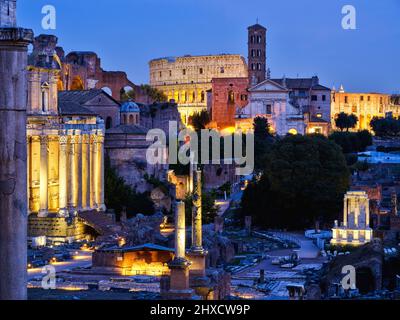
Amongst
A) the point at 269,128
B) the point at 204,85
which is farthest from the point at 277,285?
the point at 204,85

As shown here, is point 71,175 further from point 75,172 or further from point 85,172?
point 85,172

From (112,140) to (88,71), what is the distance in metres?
25.9

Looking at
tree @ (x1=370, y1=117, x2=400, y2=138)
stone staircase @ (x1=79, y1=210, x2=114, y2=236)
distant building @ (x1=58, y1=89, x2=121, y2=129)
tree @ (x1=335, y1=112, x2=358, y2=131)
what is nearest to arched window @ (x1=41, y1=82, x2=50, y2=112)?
stone staircase @ (x1=79, y1=210, x2=114, y2=236)

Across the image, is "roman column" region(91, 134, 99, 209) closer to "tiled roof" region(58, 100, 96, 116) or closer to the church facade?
the church facade

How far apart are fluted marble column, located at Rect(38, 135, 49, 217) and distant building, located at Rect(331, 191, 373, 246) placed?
473 inches

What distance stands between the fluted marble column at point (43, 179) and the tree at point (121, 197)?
22.4 ft

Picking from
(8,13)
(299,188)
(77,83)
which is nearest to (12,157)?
(8,13)

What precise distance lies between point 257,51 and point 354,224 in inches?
2403

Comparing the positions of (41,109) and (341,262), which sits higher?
(41,109)

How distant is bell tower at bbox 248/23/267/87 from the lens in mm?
100312

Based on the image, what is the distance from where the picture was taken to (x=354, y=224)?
41125 mm

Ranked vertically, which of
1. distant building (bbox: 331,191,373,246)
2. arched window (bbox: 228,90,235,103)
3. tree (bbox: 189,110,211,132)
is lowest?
distant building (bbox: 331,191,373,246)
